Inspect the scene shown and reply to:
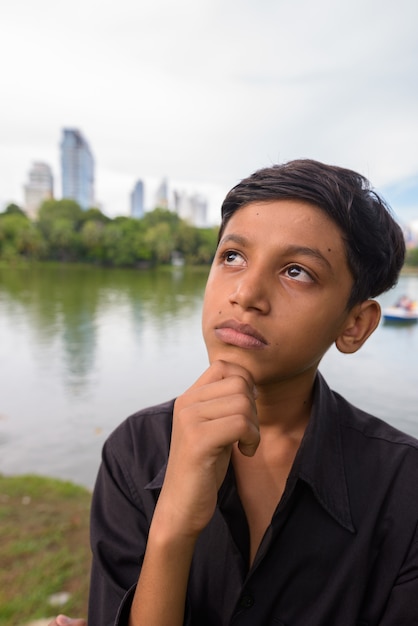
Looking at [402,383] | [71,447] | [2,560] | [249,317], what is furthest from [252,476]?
[402,383]

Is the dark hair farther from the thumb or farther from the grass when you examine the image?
the grass

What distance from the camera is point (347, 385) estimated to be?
906 cm

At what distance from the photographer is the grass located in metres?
2.71

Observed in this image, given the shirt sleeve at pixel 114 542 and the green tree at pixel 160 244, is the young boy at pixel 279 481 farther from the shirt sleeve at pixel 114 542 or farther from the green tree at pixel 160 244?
the green tree at pixel 160 244

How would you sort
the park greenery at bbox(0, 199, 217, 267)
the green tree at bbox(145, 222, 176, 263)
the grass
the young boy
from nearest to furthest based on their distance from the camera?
the young boy < the grass < the park greenery at bbox(0, 199, 217, 267) < the green tree at bbox(145, 222, 176, 263)

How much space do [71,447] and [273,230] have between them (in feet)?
17.0

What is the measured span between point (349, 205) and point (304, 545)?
39.9 inches

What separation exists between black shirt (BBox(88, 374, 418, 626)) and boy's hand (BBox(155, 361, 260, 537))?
0.89 feet

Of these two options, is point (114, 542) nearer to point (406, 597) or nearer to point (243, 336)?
point (243, 336)

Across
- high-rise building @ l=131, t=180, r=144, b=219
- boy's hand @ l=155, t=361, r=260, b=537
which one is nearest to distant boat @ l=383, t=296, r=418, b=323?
boy's hand @ l=155, t=361, r=260, b=537

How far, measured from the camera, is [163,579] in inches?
44.8

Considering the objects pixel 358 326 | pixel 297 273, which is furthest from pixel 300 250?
pixel 358 326

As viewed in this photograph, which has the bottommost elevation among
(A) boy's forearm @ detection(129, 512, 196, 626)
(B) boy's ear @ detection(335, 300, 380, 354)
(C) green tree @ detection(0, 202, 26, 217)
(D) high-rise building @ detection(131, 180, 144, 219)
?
(A) boy's forearm @ detection(129, 512, 196, 626)

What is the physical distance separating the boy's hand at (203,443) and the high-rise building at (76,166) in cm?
12991
